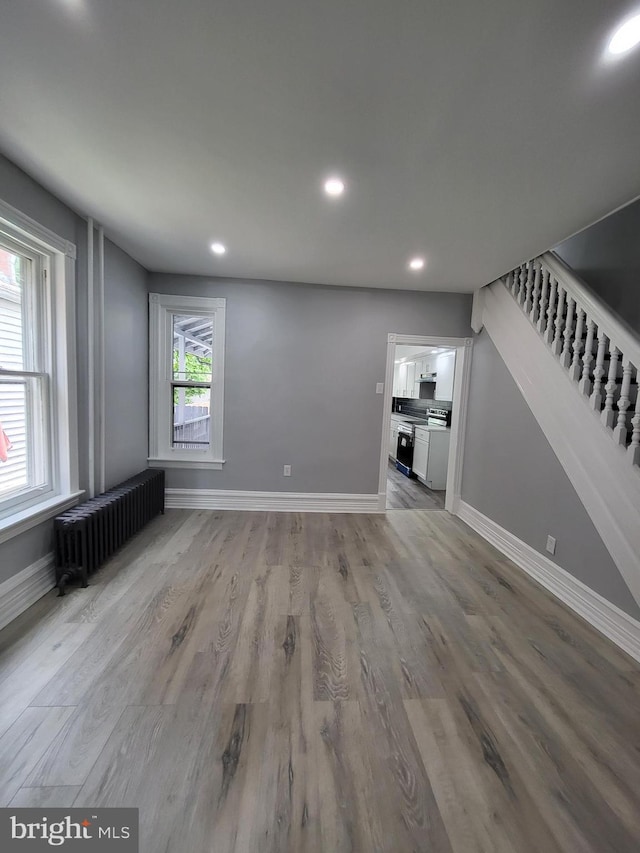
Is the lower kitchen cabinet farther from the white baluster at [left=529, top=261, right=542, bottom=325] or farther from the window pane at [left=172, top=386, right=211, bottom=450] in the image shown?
the window pane at [left=172, top=386, right=211, bottom=450]

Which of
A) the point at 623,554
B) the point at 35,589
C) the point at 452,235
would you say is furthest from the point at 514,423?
the point at 35,589

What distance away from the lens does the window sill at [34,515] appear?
1.87 m

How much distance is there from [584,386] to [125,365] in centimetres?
382

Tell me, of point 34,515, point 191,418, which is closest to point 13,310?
point 34,515

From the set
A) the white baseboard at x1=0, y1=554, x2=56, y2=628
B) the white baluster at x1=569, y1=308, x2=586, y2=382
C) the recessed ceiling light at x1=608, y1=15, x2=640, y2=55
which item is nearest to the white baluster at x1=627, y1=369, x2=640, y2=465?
the white baluster at x1=569, y1=308, x2=586, y2=382

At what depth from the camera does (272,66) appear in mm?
1201

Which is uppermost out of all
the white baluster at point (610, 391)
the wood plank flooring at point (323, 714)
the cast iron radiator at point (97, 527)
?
the white baluster at point (610, 391)

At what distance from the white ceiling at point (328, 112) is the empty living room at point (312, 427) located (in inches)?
0.5

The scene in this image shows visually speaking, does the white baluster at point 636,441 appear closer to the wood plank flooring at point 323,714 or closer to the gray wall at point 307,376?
the wood plank flooring at point 323,714

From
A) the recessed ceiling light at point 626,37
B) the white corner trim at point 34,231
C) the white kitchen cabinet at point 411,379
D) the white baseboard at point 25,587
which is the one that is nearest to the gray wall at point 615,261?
the recessed ceiling light at point 626,37

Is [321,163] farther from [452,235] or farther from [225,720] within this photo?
[225,720]

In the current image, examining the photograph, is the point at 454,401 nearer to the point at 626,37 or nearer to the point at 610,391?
the point at 610,391

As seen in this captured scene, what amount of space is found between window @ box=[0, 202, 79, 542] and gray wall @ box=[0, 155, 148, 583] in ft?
0.34

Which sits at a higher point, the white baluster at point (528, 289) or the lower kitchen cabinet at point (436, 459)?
the white baluster at point (528, 289)
